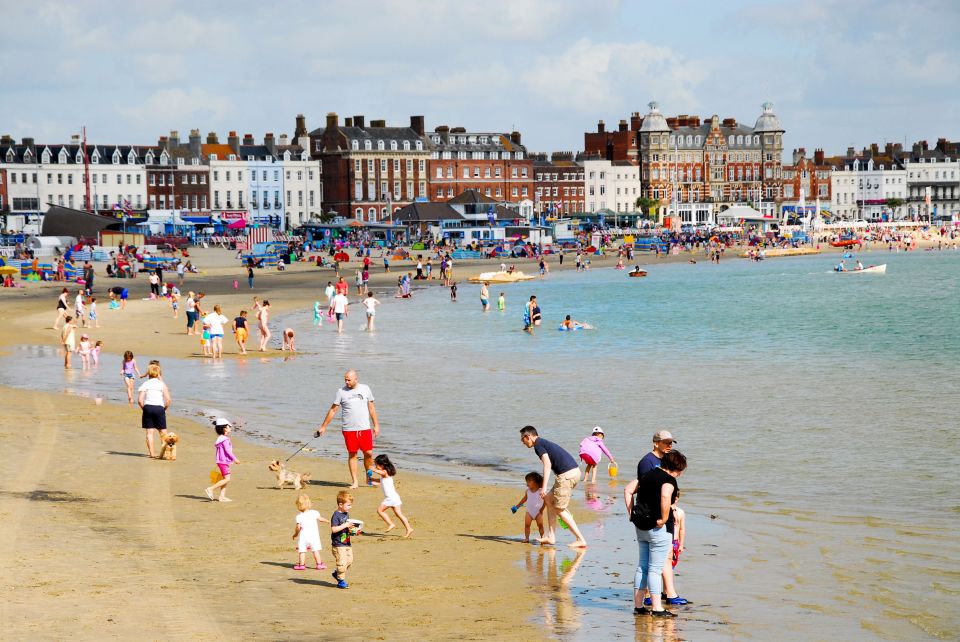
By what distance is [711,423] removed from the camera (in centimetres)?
2378

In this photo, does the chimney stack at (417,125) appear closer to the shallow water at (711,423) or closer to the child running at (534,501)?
the shallow water at (711,423)

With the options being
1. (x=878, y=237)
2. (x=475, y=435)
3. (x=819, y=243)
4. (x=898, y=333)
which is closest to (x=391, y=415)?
(x=475, y=435)

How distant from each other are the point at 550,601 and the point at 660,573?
1257mm

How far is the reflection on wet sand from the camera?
35.8 ft

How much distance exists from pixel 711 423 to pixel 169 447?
1070 centimetres

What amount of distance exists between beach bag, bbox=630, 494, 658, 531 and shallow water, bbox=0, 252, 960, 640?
953 mm

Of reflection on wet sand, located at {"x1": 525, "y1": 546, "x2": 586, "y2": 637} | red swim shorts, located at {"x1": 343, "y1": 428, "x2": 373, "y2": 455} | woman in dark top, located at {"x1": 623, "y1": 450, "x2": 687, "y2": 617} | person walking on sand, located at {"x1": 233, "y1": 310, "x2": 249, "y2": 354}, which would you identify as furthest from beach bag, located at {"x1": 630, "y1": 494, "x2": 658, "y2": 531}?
person walking on sand, located at {"x1": 233, "y1": 310, "x2": 249, "y2": 354}

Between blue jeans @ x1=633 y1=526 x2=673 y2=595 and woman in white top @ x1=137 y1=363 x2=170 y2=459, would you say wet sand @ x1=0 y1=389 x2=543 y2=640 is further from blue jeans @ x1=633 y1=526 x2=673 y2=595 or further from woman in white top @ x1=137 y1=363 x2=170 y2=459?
blue jeans @ x1=633 y1=526 x2=673 y2=595

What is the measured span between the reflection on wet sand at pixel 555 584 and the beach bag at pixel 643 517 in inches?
43.0

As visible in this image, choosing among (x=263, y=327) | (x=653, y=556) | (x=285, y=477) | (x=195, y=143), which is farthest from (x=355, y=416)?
(x=195, y=143)

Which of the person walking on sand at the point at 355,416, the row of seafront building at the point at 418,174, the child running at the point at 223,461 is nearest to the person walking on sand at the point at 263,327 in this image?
the person walking on sand at the point at 355,416

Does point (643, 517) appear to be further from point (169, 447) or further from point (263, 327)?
point (263, 327)

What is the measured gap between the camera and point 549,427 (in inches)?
925

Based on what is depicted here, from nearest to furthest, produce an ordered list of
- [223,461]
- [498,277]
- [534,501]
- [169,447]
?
[534,501]
[223,461]
[169,447]
[498,277]
